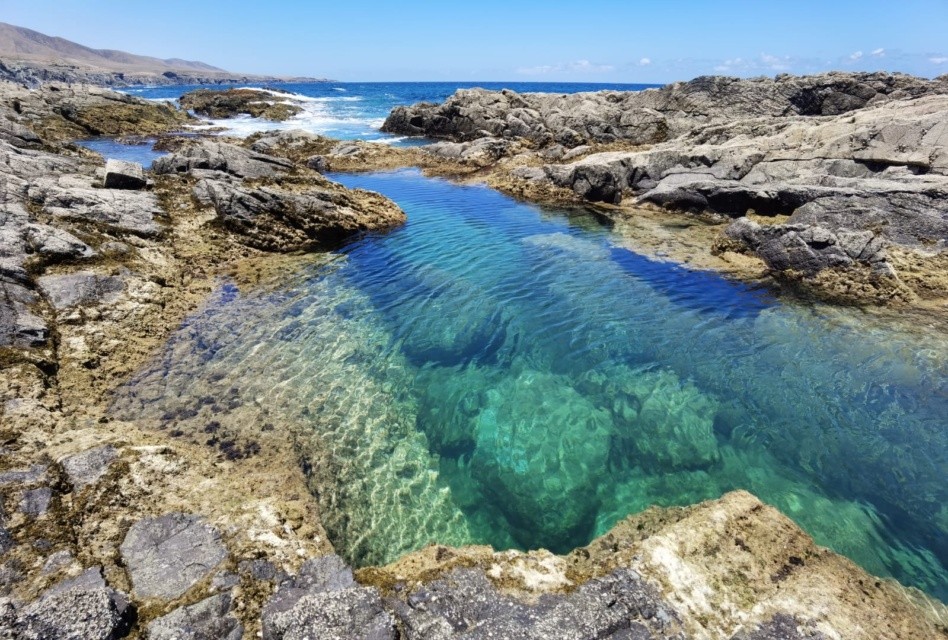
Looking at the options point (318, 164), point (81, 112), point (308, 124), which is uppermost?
point (308, 124)

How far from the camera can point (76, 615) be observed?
4965 millimetres

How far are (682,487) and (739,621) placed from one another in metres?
3.51

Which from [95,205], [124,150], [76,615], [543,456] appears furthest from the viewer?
[124,150]

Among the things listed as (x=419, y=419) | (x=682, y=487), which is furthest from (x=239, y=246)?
(x=682, y=487)

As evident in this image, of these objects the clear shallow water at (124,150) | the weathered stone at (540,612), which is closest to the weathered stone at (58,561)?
the weathered stone at (540,612)

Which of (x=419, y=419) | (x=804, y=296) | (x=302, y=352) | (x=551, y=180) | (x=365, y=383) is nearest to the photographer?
(x=419, y=419)

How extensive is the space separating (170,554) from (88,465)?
9.21ft

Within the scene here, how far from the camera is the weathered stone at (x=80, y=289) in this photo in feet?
40.9

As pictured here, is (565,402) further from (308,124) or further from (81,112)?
(308,124)

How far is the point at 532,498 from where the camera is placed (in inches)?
355

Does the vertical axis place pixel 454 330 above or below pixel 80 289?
below

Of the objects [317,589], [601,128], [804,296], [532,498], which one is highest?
[601,128]

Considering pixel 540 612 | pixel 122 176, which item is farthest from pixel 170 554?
pixel 122 176

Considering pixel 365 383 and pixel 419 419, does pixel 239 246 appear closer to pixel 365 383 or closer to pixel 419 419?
pixel 365 383
